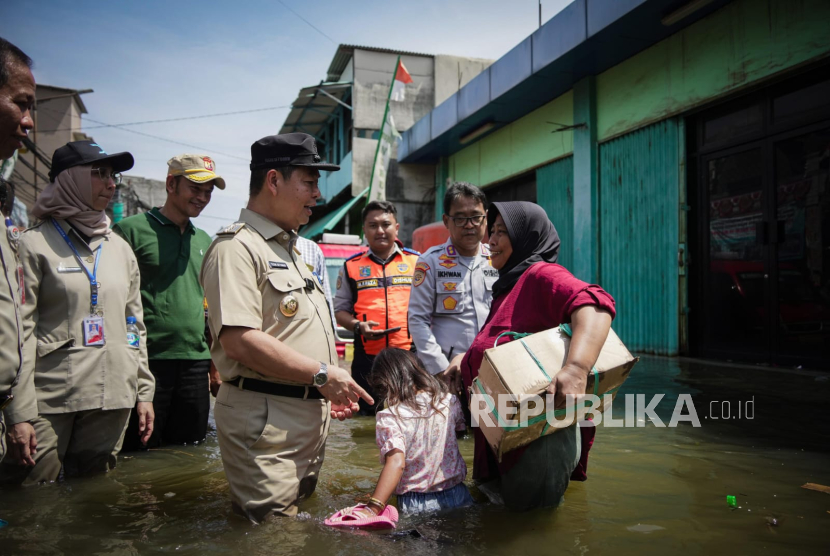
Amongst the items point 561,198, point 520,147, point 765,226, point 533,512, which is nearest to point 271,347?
point 533,512

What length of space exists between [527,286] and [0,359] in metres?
2.14

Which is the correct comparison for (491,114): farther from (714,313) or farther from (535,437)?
(535,437)

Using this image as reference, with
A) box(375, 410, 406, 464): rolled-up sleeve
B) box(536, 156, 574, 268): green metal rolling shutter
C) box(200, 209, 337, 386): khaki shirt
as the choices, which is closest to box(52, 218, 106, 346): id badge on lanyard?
box(200, 209, 337, 386): khaki shirt

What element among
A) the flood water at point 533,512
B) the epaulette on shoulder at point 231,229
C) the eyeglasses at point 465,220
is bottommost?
the flood water at point 533,512

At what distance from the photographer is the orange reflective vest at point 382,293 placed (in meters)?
5.04

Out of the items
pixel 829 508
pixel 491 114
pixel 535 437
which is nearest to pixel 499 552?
pixel 535 437

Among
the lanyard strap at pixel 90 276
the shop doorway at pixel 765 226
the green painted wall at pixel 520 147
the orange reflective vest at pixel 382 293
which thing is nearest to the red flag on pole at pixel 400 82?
the green painted wall at pixel 520 147

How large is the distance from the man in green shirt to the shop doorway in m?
6.49

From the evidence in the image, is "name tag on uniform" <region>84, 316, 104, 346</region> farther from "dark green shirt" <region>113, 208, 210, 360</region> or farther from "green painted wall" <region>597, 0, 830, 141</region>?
"green painted wall" <region>597, 0, 830, 141</region>

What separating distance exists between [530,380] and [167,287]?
2786mm

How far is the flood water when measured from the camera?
2475 millimetres

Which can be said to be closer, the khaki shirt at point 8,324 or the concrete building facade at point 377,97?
the khaki shirt at point 8,324

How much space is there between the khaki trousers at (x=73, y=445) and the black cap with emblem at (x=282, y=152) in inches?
69.3

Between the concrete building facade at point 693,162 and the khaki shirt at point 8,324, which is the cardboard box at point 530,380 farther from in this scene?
the concrete building facade at point 693,162
